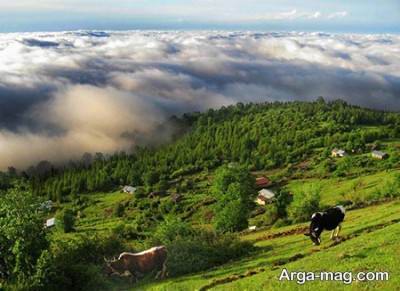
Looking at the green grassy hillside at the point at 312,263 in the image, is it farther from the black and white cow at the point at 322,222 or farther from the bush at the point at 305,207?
the bush at the point at 305,207

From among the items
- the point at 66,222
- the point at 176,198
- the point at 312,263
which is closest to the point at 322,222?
the point at 312,263

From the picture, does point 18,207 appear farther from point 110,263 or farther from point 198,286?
point 198,286

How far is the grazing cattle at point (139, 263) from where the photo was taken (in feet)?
96.7

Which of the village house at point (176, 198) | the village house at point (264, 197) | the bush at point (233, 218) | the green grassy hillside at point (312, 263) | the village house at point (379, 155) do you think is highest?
the green grassy hillside at point (312, 263)

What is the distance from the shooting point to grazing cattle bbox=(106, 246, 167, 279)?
29469mm

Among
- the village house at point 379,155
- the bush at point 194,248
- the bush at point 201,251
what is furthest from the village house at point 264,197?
the bush at point 201,251

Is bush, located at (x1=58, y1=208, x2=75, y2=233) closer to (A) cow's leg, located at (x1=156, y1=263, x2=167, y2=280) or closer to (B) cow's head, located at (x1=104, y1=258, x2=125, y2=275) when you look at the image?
(B) cow's head, located at (x1=104, y1=258, x2=125, y2=275)

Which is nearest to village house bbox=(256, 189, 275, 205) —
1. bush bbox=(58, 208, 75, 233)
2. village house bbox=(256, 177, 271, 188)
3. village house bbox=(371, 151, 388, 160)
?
village house bbox=(256, 177, 271, 188)

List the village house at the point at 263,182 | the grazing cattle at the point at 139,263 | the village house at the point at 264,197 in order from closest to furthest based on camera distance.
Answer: the grazing cattle at the point at 139,263, the village house at the point at 264,197, the village house at the point at 263,182

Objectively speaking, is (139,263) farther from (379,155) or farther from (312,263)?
(379,155)

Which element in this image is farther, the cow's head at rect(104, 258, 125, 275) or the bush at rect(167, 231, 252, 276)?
the bush at rect(167, 231, 252, 276)

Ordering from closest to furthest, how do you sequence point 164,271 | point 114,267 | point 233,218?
point 114,267
point 164,271
point 233,218

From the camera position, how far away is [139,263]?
29641 millimetres

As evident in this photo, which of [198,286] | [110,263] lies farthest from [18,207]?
[198,286]
